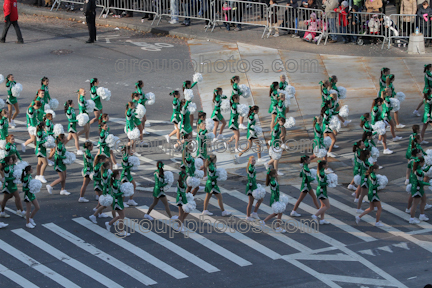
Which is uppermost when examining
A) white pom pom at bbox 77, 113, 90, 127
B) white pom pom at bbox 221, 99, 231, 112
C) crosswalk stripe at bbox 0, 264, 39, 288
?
white pom pom at bbox 221, 99, 231, 112

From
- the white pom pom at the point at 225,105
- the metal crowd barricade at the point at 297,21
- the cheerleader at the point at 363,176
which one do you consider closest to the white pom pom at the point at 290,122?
the white pom pom at the point at 225,105

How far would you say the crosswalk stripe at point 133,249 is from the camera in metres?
12.4

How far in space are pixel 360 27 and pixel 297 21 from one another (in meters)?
2.43

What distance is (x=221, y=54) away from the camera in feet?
83.3

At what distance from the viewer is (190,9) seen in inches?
1116

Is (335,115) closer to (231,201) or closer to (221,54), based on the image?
(231,201)

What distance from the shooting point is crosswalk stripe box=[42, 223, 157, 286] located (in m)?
12.1

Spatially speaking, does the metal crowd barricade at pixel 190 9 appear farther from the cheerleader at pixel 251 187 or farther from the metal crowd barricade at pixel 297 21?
the cheerleader at pixel 251 187

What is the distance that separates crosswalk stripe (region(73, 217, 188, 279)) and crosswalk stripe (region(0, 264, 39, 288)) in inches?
80.6

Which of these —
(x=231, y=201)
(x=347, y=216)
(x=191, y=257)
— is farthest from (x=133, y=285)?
(x=347, y=216)

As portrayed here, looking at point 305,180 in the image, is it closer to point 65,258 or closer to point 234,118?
point 234,118

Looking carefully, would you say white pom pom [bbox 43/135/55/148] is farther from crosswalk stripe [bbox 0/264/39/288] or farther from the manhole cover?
the manhole cover

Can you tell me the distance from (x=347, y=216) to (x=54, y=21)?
1947cm

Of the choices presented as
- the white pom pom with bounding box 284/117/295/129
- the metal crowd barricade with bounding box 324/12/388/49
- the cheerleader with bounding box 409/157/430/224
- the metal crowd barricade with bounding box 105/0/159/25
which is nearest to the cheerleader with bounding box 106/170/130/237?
the white pom pom with bounding box 284/117/295/129
